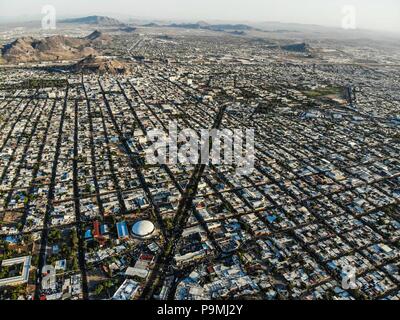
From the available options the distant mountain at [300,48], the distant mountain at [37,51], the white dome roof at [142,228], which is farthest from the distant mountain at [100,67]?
the distant mountain at [300,48]

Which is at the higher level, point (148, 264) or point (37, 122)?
point (37, 122)

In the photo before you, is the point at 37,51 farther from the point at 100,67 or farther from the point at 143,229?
the point at 143,229

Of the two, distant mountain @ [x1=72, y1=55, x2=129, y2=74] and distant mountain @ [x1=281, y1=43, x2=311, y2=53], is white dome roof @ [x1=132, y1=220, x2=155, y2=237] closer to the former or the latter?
distant mountain @ [x1=72, y1=55, x2=129, y2=74]

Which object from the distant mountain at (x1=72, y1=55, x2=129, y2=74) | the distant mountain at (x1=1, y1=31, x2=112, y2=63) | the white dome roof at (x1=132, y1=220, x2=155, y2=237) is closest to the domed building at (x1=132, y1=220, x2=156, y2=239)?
the white dome roof at (x1=132, y1=220, x2=155, y2=237)

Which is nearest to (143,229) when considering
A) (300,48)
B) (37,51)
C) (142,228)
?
(142,228)

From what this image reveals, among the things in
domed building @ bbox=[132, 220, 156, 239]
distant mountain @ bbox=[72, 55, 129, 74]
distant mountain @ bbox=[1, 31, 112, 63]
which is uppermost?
distant mountain @ bbox=[1, 31, 112, 63]

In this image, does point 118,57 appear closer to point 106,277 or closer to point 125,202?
point 125,202

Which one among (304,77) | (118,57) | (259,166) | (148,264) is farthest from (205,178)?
(118,57)

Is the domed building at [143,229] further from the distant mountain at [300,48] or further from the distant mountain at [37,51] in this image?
the distant mountain at [300,48]
